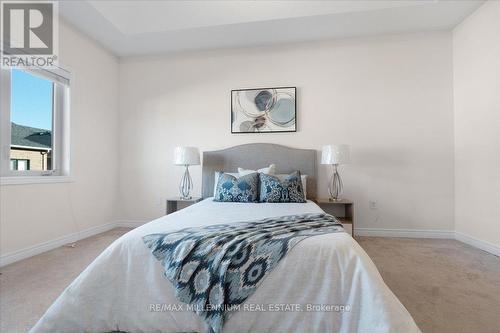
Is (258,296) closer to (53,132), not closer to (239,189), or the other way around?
(239,189)

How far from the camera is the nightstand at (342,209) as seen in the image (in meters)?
2.98

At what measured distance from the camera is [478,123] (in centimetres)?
281

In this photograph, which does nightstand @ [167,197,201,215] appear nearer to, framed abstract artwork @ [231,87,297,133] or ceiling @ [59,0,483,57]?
framed abstract artwork @ [231,87,297,133]

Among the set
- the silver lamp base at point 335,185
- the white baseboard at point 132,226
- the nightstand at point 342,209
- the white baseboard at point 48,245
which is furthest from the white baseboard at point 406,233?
the white baseboard at point 48,245

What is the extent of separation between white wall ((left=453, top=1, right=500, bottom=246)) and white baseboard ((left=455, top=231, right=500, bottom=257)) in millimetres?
36

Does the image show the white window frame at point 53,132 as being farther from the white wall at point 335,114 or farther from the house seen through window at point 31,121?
the white wall at point 335,114

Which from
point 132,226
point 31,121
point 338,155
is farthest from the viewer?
point 132,226

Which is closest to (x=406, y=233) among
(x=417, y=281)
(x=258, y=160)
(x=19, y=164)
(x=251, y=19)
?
(x=417, y=281)

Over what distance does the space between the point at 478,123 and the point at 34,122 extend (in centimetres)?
509

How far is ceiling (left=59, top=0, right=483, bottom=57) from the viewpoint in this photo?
2799mm

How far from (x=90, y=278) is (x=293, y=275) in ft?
3.49

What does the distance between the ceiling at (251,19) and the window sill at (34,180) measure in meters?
1.92

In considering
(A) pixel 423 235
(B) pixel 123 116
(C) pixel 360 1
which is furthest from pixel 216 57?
(A) pixel 423 235

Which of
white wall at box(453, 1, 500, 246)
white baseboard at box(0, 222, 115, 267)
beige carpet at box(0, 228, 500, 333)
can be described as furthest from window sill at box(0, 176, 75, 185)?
white wall at box(453, 1, 500, 246)
